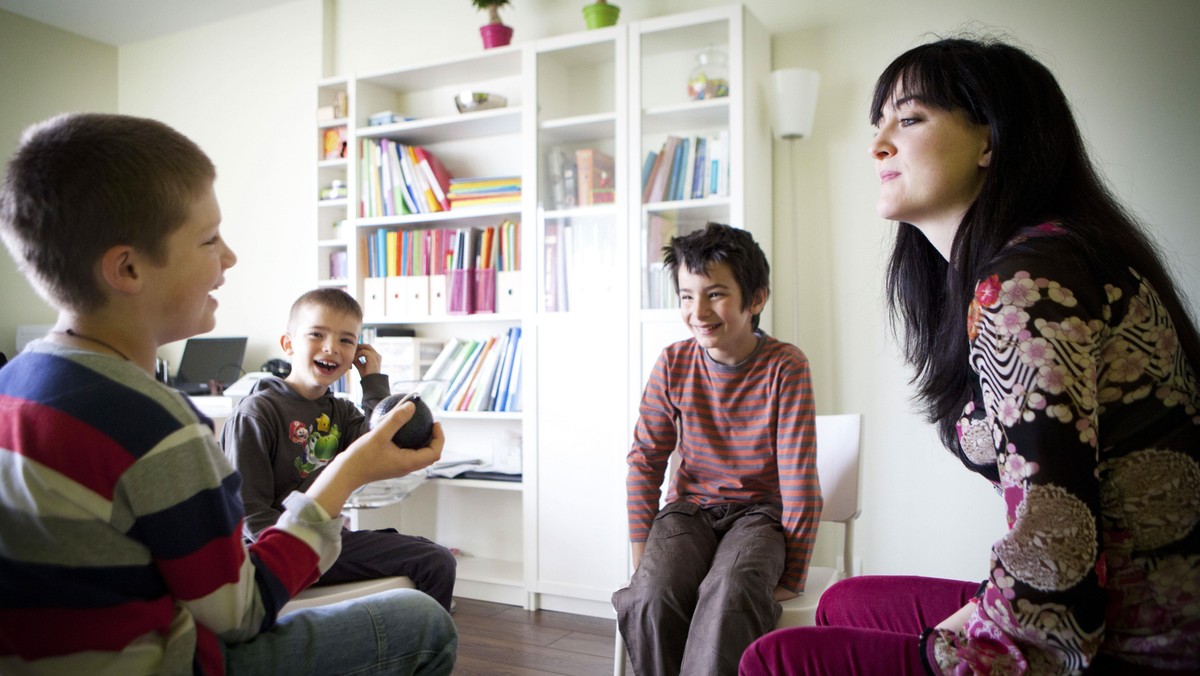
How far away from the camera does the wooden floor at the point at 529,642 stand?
2551mm

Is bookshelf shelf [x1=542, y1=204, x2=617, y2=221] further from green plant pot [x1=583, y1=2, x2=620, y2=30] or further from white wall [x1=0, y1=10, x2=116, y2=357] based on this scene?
white wall [x1=0, y1=10, x2=116, y2=357]

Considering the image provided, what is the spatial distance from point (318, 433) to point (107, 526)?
47.4 inches

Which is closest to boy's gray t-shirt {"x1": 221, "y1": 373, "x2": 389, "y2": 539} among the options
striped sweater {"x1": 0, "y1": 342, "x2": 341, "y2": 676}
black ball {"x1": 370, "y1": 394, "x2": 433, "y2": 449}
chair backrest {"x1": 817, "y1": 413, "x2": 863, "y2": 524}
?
black ball {"x1": 370, "y1": 394, "x2": 433, "y2": 449}

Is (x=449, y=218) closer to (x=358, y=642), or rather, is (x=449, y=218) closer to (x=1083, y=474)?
(x=358, y=642)

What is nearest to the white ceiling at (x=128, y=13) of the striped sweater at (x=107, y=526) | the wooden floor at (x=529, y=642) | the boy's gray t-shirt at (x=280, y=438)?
the boy's gray t-shirt at (x=280, y=438)

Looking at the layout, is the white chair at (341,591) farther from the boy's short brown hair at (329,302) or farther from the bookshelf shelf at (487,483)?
the bookshelf shelf at (487,483)

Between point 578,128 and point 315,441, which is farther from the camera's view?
point 578,128

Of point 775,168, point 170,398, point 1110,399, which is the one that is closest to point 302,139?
point 775,168

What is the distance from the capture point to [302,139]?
4160 mm

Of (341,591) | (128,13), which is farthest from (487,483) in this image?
(128,13)

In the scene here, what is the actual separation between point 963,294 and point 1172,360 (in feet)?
0.81

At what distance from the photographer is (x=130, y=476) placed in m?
0.80

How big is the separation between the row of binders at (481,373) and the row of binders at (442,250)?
30cm

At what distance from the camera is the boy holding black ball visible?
1.82 m
